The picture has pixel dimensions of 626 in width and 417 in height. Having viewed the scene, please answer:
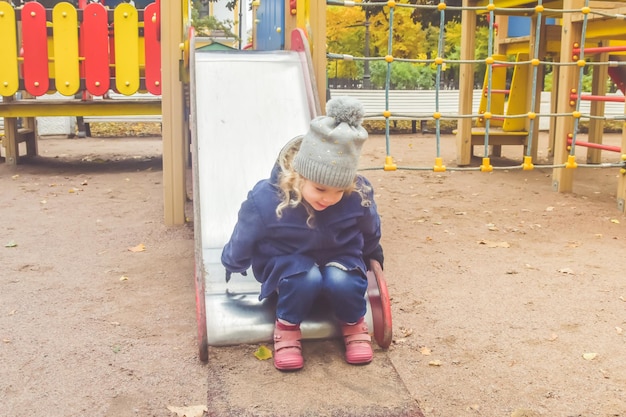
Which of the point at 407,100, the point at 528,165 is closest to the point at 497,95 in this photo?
the point at 528,165

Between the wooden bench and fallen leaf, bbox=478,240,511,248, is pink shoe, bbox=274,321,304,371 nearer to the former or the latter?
fallen leaf, bbox=478,240,511,248

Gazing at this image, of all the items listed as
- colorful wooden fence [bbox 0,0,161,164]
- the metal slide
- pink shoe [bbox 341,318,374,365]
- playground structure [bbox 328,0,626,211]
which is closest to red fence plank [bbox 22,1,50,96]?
colorful wooden fence [bbox 0,0,161,164]

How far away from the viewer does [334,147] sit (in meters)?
2.59

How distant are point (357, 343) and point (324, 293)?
0.78ft

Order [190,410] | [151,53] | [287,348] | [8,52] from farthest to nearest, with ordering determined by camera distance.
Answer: [151,53] → [8,52] → [287,348] → [190,410]

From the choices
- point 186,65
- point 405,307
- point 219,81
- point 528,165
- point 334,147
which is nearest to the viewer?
point 334,147

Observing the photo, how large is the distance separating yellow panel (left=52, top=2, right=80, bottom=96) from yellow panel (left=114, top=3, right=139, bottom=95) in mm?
437

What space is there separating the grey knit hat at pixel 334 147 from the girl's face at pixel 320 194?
0.13 ft

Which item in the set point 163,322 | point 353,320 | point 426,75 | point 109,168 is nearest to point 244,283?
point 163,322

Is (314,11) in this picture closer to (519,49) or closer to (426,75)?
(519,49)

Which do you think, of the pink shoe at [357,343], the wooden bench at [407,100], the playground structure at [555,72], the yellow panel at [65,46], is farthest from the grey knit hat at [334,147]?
the wooden bench at [407,100]

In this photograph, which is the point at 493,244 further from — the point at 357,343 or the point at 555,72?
the point at 555,72

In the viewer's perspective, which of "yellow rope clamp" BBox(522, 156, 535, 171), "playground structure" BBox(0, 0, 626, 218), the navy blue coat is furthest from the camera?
"yellow rope clamp" BBox(522, 156, 535, 171)

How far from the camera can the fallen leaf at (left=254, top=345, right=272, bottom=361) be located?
279cm
